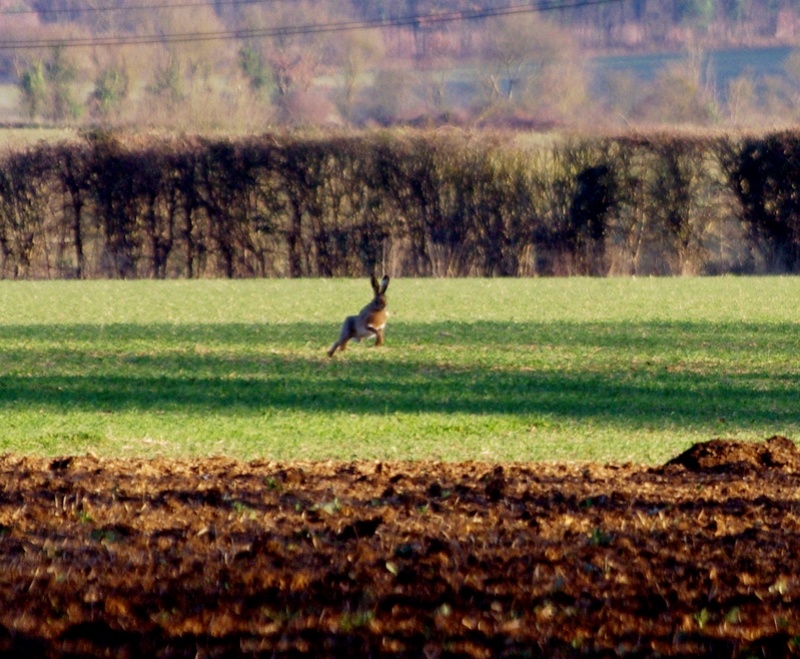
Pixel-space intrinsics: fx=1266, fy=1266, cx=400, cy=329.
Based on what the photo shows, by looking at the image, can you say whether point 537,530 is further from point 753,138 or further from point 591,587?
point 753,138

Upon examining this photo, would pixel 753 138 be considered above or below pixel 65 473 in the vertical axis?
above

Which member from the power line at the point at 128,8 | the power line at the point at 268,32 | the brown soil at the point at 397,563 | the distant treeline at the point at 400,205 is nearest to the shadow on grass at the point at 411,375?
the brown soil at the point at 397,563

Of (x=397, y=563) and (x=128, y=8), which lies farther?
(x=128, y=8)

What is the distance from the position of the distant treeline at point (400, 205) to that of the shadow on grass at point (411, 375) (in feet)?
51.5

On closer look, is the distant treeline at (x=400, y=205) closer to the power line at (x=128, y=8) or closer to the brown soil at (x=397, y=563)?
the brown soil at (x=397, y=563)

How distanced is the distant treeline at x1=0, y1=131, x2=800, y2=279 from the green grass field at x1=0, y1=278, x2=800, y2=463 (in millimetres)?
10015

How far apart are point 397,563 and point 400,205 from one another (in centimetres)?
3070

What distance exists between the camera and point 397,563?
5703 millimetres

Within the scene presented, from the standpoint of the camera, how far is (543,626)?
193 inches

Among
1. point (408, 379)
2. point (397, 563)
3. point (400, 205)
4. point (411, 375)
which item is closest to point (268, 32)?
point (400, 205)

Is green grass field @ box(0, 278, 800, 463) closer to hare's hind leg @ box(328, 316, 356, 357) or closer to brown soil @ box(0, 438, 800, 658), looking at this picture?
hare's hind leg @ box(328, 316, 356, 357)

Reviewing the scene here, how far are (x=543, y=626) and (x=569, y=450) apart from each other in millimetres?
6100

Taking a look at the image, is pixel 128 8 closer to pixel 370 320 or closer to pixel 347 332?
pixel 347 332

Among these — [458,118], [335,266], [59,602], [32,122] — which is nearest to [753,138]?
[335,266]
